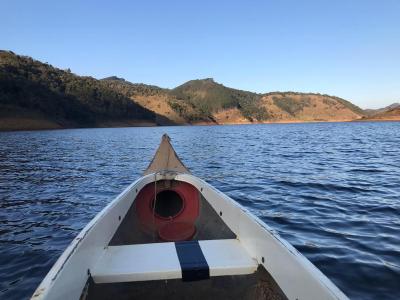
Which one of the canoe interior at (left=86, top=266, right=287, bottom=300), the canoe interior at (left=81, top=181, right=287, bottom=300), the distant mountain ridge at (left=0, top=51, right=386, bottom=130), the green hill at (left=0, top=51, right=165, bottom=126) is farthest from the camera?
the green hill at (left=0, top=51, right=165, bottom=126)

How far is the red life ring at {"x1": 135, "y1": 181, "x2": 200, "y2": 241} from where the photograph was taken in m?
7.00

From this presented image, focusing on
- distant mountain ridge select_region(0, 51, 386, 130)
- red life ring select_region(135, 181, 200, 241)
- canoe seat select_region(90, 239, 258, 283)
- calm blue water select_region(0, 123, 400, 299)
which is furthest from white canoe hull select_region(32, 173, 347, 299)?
distant mountain ridge select_region(0, 51, 386, 130)

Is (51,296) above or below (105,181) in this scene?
above

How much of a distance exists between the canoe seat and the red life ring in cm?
169

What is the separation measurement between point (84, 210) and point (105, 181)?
5.90 meters

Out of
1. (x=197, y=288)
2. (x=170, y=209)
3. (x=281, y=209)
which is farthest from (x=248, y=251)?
(x=281, y=209)

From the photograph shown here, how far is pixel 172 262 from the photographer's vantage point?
4516 mm

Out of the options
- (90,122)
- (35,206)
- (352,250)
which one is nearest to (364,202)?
(352,250)

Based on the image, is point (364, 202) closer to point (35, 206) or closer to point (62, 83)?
point (35, 206)

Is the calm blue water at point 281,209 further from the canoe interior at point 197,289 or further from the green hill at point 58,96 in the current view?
the green hill at point 58,96

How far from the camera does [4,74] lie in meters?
112

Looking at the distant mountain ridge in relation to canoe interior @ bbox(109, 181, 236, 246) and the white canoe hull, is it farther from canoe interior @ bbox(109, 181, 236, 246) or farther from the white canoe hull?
the white canoe hull

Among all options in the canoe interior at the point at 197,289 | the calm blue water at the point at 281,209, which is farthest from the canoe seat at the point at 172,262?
the calm blue water at the point at 281,209

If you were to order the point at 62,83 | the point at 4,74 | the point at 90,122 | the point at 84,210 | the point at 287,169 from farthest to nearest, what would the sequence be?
the point at 62,83
the point at 90,122
the point at 4,74
the point at 287,169
the point at 84,210
